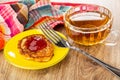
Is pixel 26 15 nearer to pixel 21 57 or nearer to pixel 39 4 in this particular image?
pixel 39 4

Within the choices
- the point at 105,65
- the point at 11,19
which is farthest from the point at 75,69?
the point at 11,19

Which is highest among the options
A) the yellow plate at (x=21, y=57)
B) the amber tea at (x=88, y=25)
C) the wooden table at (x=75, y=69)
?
the amber tea at (x=88, y=25)

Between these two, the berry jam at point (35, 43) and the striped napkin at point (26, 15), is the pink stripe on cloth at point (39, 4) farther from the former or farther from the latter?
the berry jam at point (35, 43)

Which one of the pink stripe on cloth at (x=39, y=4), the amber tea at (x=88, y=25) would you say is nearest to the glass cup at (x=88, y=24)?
the amber tea at (x=88, y=25)

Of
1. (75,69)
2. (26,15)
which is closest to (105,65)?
(75,69)

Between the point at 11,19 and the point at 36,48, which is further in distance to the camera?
the point at 11,19
